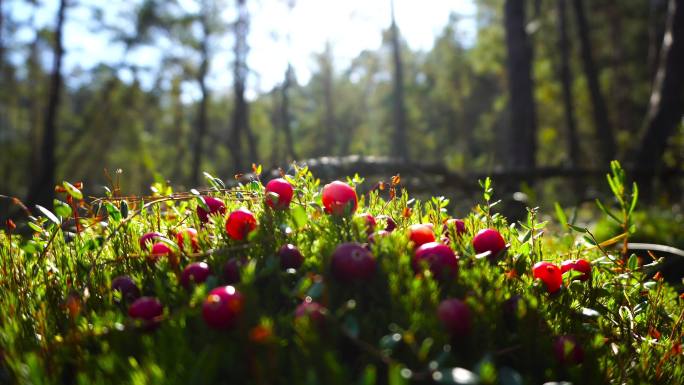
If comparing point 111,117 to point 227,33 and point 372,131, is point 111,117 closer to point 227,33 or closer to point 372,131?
point 227,33

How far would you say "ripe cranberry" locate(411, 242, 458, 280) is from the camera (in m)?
1.39

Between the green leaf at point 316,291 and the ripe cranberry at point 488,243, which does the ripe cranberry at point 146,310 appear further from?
the ripe cranberry at point 488,243

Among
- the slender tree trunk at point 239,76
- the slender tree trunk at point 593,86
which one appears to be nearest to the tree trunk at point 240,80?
the slender tree trunk at point 239,76

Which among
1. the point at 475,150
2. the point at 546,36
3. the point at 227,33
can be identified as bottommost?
the point at 475,150

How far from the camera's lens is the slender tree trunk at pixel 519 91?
9.31m

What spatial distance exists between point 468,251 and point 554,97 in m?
27.6

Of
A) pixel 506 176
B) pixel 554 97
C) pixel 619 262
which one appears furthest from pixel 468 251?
pixel 554 97

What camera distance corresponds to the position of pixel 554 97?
2653 centimetres

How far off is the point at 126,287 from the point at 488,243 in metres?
1.09

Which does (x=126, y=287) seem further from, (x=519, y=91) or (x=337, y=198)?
(x=519, y=91)

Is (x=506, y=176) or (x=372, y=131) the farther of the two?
(x=372, y=131)

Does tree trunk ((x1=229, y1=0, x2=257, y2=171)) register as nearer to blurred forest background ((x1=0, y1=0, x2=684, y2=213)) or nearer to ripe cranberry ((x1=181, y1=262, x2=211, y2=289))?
blurred forest background ((x1=0, y1=0, x2=684, y2=213))

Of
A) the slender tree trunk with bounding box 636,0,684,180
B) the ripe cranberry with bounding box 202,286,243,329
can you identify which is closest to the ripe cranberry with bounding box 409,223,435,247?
the ripe cranberry with bounding box 202,286,243,329

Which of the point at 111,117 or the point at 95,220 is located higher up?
the point at 111,117
